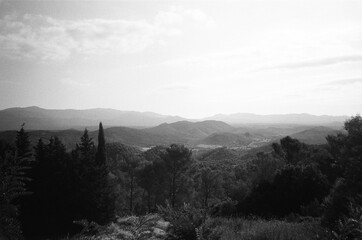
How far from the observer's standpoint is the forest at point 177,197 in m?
4.86

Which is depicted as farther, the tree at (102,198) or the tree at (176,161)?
the tree at (176,161)

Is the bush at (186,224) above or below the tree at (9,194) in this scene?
below

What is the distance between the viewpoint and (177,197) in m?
40.8

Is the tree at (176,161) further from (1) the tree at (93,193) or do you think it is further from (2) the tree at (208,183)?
(1) the tree at (93,193)

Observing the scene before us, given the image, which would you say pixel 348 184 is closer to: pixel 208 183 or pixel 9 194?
pixel 9 194

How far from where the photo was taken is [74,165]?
29.1 m

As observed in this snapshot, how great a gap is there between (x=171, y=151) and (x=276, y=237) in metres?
31.1

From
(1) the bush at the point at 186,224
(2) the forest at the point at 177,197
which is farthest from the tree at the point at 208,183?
(1) the bush at the point at 186,224

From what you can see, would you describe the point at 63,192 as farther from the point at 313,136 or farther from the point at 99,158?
the point at 313,136

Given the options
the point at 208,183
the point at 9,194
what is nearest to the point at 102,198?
the point at 208,183

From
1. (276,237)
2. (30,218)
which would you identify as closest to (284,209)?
(276,237)

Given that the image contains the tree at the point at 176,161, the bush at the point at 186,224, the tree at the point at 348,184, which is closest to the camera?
the bush at the point at 186,224

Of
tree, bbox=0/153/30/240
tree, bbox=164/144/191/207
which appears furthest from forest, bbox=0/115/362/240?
tree, bbox=164/144/191/207

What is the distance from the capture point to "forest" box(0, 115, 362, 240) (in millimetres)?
4855
